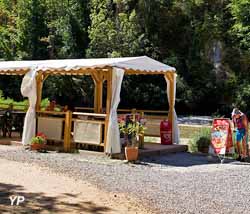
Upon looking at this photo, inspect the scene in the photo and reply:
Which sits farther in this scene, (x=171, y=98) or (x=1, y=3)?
(x=1, y=3)

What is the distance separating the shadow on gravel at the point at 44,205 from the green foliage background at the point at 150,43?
17.8 meters

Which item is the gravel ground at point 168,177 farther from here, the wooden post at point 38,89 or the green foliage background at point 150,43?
the green foliage background at point 150,43

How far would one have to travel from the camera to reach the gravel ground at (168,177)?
631 centimetres

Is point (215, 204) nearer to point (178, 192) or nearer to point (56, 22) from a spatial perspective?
point (178, 192)

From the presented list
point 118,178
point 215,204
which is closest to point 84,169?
point 118,178

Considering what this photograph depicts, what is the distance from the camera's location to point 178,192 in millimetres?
6953

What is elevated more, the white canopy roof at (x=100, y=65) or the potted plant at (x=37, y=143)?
the white canopy roof at (x=100, y=65)

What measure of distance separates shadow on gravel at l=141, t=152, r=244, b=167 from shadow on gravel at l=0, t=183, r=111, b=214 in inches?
156

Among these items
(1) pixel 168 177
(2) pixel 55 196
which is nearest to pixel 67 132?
(1) pixel 168 177

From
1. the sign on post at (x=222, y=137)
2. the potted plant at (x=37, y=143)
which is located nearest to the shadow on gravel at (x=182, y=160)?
the sign on post at (x=222, y=137)

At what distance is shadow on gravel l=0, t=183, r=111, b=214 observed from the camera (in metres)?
5.53

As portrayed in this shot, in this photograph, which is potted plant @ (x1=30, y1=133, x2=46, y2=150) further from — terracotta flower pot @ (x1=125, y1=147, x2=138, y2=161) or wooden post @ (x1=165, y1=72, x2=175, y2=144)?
wooden post @ (x1=165, y1=72, x2=175, y2=144)

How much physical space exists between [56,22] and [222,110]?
10719 mm

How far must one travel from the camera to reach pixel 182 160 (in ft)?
34.8
